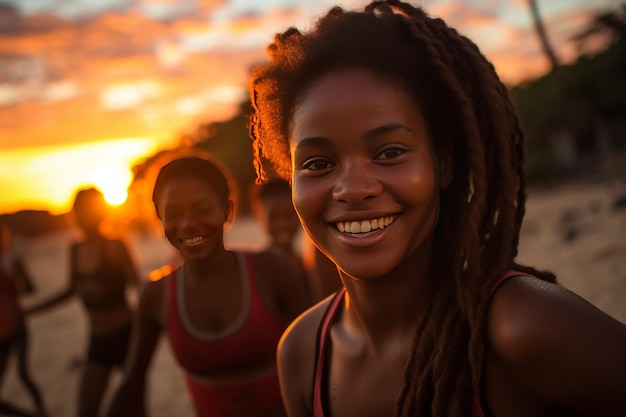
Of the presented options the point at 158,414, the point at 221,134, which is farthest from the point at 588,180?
the point at 221,134

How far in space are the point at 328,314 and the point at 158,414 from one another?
4989mm

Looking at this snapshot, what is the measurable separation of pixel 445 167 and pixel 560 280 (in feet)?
24.3

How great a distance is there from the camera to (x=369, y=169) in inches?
54.2

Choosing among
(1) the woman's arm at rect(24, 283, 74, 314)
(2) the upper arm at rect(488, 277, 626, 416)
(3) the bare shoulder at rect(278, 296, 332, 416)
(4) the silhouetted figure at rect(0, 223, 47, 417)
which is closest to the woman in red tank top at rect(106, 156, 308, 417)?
(3) the bare shoulder at rect(278, 296, 332, 416)

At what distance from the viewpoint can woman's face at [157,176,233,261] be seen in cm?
224

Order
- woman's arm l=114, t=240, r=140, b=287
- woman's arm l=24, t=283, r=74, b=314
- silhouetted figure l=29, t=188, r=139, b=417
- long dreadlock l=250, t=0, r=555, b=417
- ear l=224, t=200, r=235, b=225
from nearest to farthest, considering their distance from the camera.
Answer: long dreadlock l=250, t=0, r=555, b=417
ear l=224, t=200, r=235, b=225
silhouetted figure l=29, t=188, r=139, b=417
woman's arm l=114, t=240, r=140, b=287
woman's arm l=24, t=283, r=74, b=314

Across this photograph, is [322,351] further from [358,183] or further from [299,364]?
[358,183]

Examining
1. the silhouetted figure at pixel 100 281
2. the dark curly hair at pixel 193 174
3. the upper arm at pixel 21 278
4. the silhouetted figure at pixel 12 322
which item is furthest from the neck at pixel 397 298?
the upper arm at pixel 21 278

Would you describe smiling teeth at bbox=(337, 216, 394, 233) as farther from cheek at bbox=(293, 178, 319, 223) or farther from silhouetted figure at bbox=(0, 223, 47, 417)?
silhouetted figure at bbox=(0, 223, 47, 417)

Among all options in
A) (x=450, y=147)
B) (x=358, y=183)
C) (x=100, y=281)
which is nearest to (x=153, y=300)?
(x=358, y=183)

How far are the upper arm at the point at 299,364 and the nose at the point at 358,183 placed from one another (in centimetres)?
64

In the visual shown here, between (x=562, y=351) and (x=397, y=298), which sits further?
(x=397, y=298)

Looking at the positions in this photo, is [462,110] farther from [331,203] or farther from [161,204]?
[161,204]

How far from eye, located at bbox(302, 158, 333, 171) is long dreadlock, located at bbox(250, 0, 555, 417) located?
218 millimetres
